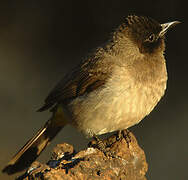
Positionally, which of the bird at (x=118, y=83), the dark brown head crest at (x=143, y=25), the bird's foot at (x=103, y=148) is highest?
the dark brown head crest at (x=143, y=25)

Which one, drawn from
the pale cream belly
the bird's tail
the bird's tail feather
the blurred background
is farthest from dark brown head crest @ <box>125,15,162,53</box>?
the blurred background

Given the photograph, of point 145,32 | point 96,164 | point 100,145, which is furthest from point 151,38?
point 96,164

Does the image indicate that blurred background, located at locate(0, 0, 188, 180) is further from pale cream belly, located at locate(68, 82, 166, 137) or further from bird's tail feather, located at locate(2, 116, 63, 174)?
pale cream belly, located at locate(68, 82, 166, 137)

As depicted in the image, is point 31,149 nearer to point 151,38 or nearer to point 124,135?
point 124,135

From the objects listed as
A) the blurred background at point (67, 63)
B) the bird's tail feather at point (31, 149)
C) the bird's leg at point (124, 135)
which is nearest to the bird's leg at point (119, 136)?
the bird's leg at point (124, 135)

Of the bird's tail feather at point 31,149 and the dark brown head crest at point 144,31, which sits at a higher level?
the dark brown head crest at point 144,31

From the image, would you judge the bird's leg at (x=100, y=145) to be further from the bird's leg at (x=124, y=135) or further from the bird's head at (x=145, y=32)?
the bird's head at (x=145, y=32)

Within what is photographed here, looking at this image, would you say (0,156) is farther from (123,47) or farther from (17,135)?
(123,47)

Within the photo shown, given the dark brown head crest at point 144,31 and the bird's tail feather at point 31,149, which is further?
the bird's tail feather at point 31,149
